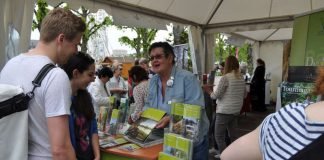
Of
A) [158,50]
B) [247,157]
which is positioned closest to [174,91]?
[158,50]

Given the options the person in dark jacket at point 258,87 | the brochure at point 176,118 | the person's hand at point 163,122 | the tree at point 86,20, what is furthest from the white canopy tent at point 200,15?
the tree at point 86,20

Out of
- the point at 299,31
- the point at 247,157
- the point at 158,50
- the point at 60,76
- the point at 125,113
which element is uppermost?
the point at 299,31

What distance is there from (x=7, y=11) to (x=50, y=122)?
200 cm

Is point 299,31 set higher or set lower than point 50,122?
higher

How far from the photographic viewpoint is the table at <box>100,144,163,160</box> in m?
2.10

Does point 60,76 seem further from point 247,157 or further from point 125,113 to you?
point 125,113

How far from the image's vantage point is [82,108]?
2.04m

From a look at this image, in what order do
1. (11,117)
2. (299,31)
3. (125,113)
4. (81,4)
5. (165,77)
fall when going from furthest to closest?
(299,31)
(81,4)
(125,113)
(165,77)
(11,117)

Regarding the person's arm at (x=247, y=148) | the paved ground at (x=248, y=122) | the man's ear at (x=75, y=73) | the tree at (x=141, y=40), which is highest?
the tree at (x=141, y=40)

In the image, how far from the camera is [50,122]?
1.31m

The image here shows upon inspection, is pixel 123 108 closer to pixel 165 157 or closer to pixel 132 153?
pixel 132 153

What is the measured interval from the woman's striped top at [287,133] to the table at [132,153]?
1323mm

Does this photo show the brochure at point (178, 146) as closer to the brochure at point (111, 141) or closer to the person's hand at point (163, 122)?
the person's hand at point (163, 122)

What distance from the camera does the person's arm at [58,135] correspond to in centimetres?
130
